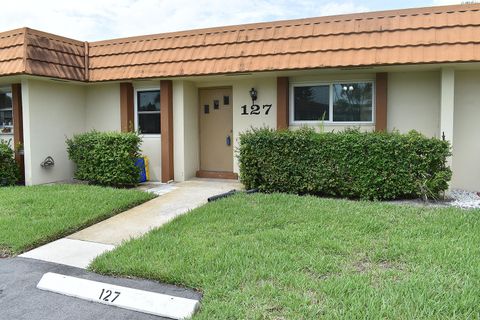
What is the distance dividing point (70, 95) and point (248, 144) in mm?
5363

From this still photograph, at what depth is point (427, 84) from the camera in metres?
8.10

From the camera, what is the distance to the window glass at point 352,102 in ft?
28.0

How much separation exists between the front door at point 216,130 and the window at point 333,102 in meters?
1.76

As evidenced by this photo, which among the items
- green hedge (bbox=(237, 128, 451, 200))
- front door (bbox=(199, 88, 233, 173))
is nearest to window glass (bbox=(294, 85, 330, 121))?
green hedge (bbox=(237, 128, 451, 200))

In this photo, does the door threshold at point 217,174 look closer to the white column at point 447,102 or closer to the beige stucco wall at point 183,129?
the beige stucco wall at point 183,129

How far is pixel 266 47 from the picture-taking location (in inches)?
342

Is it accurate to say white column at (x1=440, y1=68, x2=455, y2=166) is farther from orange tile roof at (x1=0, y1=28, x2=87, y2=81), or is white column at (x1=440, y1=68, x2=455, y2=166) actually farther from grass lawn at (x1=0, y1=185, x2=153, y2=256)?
orange tile roof at (x1=0, y1=28, x2=87, y2=81)

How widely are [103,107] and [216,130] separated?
3206mm

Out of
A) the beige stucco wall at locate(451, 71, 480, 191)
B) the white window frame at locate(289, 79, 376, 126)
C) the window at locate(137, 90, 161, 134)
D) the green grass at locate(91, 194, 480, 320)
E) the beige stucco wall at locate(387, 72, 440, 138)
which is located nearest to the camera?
the green grass at locate(91, 194, 480, 320)

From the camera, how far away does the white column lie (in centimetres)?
750

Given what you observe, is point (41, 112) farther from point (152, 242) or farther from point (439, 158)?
point (439, 158)

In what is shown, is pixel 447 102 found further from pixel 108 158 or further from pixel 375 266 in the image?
pixel 108 158

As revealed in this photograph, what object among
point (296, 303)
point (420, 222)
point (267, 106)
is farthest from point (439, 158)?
point (296, 303)

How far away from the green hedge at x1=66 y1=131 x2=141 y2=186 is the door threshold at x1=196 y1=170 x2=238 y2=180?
167 cm
